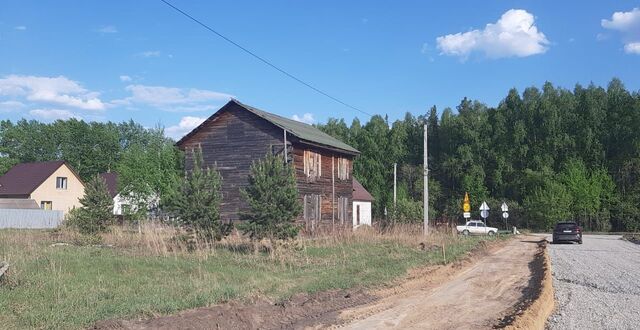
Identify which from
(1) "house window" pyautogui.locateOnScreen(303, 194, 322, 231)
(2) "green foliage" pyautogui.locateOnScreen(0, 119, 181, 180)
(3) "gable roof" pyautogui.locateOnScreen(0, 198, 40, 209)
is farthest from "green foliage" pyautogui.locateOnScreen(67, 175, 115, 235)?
(2) "green foliage" pyautogui.locateOnScreen(0, 119, 181, 180)

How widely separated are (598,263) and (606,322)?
46.9ft

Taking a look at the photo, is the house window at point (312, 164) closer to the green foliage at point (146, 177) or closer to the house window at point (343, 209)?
the house window at point (343, 209)

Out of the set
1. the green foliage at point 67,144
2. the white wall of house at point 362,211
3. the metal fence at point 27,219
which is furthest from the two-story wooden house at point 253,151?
the green foliage at point 67,144

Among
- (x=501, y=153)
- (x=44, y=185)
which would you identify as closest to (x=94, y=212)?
(x=44, y=185)

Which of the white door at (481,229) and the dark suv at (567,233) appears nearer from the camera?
the dark suv at (567,233)

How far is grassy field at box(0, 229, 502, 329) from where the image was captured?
934cm

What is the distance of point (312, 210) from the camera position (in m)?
36.0

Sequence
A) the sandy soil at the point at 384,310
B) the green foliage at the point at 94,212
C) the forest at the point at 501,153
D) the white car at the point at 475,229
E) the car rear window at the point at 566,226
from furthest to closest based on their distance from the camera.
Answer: the forest at the point at 501,153, the white car at the point at 475,229, the car rear window at the point at 566,226, the green foliage at the point at 94,212, the sandy soil at the point at 384,310

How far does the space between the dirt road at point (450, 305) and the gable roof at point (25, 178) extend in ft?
186

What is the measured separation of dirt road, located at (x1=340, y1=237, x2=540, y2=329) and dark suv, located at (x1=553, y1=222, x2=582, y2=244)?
83.4 ft

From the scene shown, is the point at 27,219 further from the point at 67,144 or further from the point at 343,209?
the point at 67,144

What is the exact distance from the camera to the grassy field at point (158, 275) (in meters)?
9.34

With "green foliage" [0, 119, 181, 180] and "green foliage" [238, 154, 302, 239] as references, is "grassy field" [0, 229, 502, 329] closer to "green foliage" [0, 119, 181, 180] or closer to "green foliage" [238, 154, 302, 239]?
"green foliage" [238, 154, 302, 239]

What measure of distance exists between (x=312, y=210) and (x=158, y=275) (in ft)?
74.6
